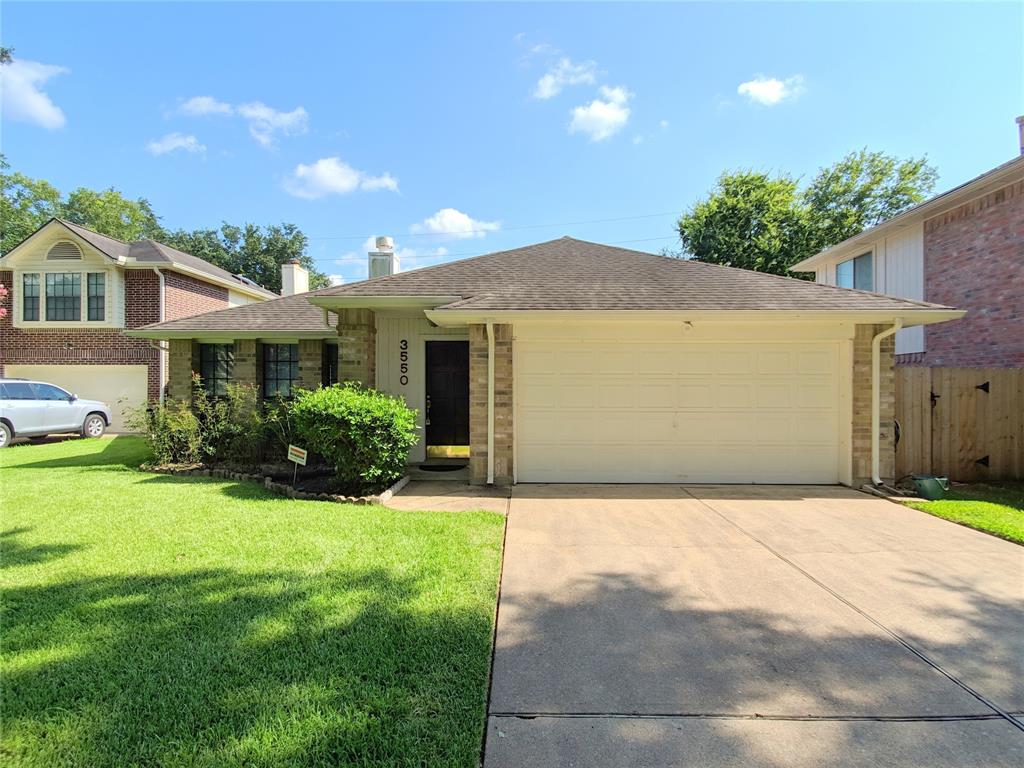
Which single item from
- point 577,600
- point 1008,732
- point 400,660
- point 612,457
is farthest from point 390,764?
point 612,457

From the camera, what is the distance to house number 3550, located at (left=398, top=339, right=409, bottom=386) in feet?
29.6

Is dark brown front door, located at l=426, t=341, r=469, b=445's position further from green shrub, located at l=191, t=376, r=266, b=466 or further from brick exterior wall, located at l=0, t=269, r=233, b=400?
brick exterior wall, located at l=0, t=269, r=233, b=400

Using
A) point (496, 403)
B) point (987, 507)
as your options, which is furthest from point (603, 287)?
point (987, 507)

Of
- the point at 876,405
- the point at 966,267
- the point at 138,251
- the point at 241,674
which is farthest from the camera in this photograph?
the point at 138,251

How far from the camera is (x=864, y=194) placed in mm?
25531

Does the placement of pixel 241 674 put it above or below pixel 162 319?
below

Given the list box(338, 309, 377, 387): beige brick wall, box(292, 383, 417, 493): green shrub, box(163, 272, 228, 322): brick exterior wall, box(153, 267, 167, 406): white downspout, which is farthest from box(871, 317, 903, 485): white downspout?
box(163, 272, 228, 322): brick exterior wall

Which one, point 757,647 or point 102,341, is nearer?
point 757,647

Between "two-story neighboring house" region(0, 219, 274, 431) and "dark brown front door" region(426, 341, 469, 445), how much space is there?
1059cm

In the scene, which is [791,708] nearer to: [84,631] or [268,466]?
[84,631]

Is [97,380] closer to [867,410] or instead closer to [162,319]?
[162,319]

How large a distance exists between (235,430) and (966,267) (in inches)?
569

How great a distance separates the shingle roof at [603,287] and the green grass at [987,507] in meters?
2.63

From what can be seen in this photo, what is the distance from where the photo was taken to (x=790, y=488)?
7.21 m
